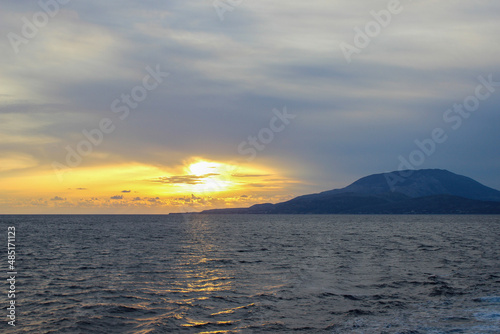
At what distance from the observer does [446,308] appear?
29.9m

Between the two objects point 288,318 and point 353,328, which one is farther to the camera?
point 288,318

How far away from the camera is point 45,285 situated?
3878 cm

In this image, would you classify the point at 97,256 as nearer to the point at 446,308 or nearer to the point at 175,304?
the point at 175,304

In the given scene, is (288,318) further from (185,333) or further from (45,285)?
(45,285)

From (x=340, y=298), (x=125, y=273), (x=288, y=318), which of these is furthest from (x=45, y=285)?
(x=340, y=298)

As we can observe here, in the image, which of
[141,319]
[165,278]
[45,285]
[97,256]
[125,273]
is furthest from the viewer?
[97,256]

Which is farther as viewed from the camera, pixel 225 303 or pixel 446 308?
pixel 225 303

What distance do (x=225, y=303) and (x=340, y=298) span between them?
9087mm

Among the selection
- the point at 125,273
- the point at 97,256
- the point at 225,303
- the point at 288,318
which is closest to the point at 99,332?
the point at 225,303

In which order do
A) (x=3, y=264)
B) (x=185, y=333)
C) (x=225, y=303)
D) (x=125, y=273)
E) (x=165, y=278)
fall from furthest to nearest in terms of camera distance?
(x=3, y=264) < (x=125, y=273) < (x=165, y=278) < (x=225, y=303) < (x=185, y=333)

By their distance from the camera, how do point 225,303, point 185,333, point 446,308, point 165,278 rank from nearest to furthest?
point 185,333 → point 446,308 → point 225,303 → point 165,278

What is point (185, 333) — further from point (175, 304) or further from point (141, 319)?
point (175, 304)

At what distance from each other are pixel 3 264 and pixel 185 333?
38.9 m

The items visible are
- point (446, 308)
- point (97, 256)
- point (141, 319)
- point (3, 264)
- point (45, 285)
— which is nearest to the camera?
point (141, 319)
